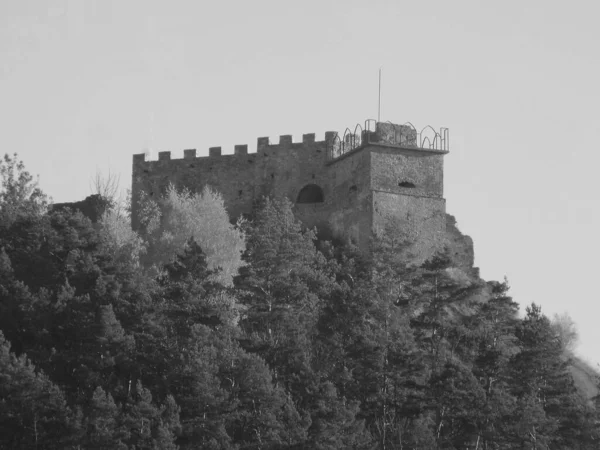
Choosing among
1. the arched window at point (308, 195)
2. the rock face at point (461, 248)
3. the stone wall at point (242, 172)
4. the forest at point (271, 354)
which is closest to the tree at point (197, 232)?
the stone wall at point (242, 172)

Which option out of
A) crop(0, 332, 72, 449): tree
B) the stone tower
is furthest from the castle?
crop(0, 332, 72, 449): tree

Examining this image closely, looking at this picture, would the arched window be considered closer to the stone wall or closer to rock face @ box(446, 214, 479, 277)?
the stone wall

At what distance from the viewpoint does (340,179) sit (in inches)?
2822

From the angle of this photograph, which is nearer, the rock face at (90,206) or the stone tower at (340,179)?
the stone tower at (340,179)

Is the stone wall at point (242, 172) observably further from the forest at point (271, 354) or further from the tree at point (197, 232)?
the forest at point (271, 354)

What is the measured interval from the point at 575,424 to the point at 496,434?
14.4ft

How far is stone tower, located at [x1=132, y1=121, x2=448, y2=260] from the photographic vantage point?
69312 millimetres

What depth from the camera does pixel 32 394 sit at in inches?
2165

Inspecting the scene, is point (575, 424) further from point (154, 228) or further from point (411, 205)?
point (154, 228)

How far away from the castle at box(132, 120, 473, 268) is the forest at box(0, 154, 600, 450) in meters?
2.94

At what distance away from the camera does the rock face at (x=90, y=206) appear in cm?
7700

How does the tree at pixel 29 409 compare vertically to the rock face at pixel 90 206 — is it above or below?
below

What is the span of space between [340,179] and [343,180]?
0.92 feet

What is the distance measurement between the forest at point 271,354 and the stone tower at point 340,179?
9.68ft
